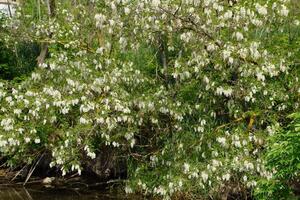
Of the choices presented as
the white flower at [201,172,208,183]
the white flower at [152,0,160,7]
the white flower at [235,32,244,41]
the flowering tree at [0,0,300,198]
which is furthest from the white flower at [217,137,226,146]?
the white flower at [152,0,160,7]

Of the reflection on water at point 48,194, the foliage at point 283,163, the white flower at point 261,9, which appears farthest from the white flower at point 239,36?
the reflection on water at point 48,194

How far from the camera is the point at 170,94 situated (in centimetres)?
1299

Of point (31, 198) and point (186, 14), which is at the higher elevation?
point (186, 14)

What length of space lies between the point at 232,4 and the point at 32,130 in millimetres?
5439

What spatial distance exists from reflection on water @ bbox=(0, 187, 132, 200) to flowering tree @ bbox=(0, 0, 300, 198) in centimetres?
119

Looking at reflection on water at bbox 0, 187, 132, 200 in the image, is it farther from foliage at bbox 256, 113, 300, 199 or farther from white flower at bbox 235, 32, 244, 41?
foliage at bbox 256, 113, 300, 199

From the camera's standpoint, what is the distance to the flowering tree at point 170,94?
11820 millimetres

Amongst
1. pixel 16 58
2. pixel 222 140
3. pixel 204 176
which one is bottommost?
pixel 204 176

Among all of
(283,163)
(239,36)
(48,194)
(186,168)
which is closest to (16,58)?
(48,194)

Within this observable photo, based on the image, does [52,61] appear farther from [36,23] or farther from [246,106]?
[246,106]

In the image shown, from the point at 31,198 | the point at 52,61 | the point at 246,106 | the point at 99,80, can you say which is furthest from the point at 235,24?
the point at 31,198

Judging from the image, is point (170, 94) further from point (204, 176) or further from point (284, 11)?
point (284, 11)

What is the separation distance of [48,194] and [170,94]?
4328mm

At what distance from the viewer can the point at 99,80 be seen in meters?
12.8
